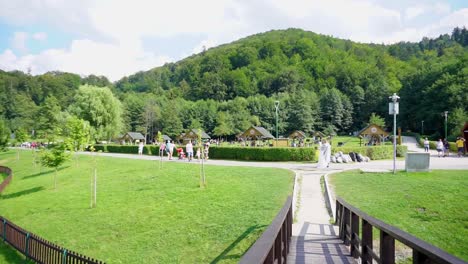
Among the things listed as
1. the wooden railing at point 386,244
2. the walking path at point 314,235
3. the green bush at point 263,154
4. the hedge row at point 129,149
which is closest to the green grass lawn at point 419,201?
the walking path at point 314,235

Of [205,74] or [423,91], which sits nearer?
[423,91]

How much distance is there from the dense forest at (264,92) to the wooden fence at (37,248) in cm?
4027

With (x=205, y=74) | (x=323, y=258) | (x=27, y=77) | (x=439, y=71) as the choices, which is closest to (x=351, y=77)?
(x=439, y=71)

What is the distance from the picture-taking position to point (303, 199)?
14.4 metres

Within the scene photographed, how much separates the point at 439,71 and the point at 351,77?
41842 mm

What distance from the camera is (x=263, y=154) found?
31.0 metres

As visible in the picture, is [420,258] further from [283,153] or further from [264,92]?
[264,92]

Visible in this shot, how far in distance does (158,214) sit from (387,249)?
35.0ft

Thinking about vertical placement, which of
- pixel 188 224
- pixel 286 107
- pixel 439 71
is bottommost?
pixel 188 224

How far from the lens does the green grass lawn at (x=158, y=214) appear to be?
1064 cm

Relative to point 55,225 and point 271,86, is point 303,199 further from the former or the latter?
point 271,86

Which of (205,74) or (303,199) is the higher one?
(205,74)

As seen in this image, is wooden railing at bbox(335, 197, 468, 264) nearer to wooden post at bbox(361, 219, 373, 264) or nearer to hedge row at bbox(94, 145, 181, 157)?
wooden post at bbox(361, 219, 373, 264)

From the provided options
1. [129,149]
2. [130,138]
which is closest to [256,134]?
[129,149]
